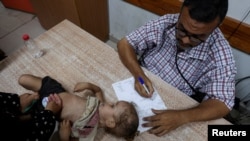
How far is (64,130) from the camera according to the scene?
3.06 feet

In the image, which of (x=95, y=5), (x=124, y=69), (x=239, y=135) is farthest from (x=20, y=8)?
(x=239, y=135)

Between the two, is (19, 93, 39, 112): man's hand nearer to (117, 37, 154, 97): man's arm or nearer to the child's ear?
the child's ear

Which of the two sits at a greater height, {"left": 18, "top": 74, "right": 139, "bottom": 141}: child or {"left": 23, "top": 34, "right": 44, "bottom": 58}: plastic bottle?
{"left": 23, "top": 34, "right": 44, "bottom": 58}: plastic bottle

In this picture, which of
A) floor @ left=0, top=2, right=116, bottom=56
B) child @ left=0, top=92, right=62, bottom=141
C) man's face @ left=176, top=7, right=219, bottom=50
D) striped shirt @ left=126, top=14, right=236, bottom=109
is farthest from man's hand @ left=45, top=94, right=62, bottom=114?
floor @ left=0, top=2, right=116, bottom=56

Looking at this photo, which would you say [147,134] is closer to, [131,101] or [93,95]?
[131,101]

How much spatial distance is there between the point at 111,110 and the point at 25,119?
0.41 meters

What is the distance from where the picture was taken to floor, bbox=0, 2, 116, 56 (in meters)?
2.47

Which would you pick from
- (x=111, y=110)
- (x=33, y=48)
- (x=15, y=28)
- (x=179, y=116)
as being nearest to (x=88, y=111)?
(x=111, y=110)

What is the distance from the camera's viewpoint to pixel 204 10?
91 centimetres

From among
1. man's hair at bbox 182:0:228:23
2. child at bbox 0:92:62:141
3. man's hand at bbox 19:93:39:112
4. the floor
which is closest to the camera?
child at bbox 0:92:62:141

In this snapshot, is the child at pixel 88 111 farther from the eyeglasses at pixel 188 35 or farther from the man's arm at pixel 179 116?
the eyeglasses at pixel 188 35

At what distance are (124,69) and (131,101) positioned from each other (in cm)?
22

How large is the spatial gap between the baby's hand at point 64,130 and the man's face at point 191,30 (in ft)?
2.40

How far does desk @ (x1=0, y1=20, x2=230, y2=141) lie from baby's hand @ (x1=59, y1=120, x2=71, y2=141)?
16 centimetres
